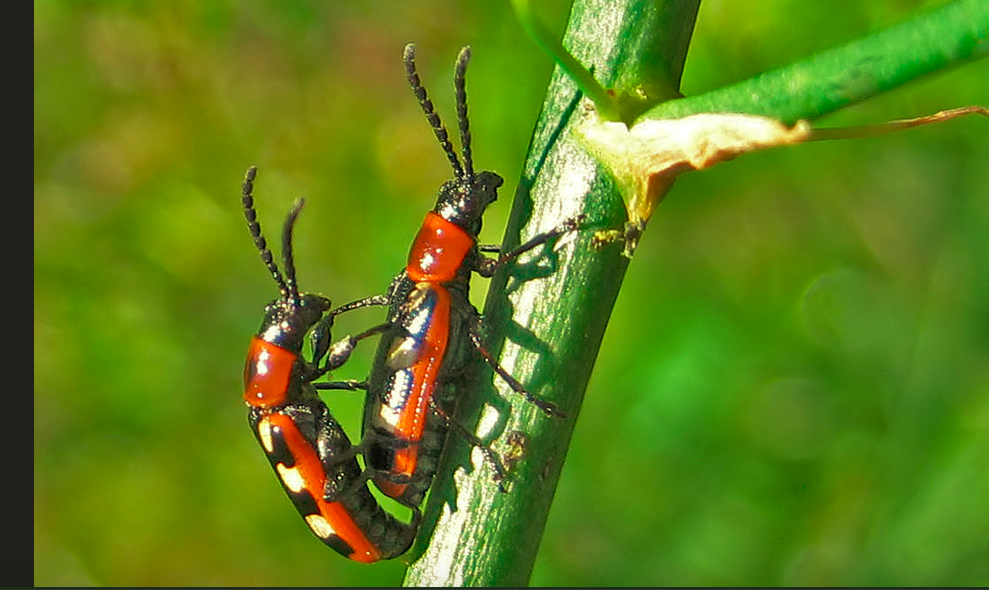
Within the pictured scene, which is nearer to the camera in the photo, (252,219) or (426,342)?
(426,342)

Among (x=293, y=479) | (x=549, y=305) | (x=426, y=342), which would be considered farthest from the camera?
(x=293, y=479)

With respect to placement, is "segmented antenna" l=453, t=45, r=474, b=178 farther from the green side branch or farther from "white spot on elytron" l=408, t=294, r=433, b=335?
the green side branch

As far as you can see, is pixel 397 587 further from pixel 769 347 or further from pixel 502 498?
pixel 502 498

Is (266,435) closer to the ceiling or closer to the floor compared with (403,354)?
closer to the floor

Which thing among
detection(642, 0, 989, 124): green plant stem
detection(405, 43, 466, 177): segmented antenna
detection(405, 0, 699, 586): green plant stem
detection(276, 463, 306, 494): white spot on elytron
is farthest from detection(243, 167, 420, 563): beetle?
detection(642, 0, 989, 124): green plant stem

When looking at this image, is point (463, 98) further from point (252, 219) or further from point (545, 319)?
point (545, 319)

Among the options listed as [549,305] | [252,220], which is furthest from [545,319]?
[252,220]

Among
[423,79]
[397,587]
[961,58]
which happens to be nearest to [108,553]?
[397,587]
